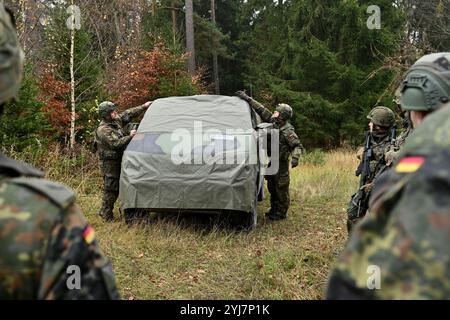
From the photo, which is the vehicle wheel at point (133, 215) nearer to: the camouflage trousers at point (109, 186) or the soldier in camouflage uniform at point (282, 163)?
the camouflage trousers at point (109, 186)

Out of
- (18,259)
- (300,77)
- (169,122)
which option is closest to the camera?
(18,259)

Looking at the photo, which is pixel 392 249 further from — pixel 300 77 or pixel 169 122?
pixel 300 77

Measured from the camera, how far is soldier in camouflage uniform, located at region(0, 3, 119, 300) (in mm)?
1255

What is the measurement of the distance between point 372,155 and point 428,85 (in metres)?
3.10

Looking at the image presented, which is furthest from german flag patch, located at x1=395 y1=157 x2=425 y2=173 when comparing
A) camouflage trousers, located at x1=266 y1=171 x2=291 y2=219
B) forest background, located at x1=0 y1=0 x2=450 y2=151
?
forest background, located at x1=0 y1=0 x2=450 y2=151

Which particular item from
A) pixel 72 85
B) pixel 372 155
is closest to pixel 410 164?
pixel 372 155

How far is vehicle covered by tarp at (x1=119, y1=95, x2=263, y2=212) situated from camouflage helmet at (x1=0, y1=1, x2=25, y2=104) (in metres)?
4.67

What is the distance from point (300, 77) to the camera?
19422mm

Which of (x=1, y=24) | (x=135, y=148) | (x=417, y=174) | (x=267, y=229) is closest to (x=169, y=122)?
(x=135, y=148)

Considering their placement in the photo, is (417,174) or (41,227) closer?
(417,174)

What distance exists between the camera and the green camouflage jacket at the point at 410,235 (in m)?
1.10

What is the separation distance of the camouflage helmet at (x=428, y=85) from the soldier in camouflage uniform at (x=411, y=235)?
1004mm
